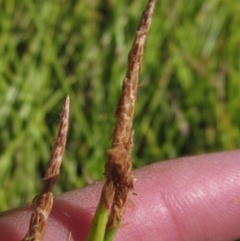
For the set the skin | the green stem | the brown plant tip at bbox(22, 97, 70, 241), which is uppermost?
the brown plant tip at bbox(22, 97, 70, 241)

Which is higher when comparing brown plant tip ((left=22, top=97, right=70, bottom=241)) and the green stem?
brown plant tip ((left=22, top=97, right=70, bottom=241))

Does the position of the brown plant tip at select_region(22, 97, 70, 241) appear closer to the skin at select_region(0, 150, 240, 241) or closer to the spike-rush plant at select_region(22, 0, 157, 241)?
the spike-rush plant at select_region(22, 0, 157, 241)

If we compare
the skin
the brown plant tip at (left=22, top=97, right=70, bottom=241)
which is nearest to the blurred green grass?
the skin

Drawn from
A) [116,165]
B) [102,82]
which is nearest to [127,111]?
[116,165]

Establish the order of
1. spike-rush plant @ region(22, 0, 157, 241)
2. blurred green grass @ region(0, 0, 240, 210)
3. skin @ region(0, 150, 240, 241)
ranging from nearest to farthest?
spike-rush plant @ region(22, 0, 157, 241) → skin @ region(0, 150, 240, 241) → blurred green grass @ region(0, 0, 240, 210)

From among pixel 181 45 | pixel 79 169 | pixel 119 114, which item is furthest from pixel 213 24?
pixel 119 114

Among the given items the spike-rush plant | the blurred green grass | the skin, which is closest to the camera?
the spike-rush plant
